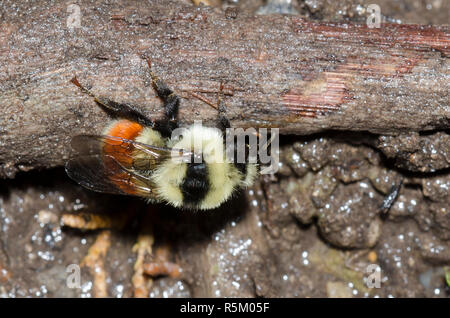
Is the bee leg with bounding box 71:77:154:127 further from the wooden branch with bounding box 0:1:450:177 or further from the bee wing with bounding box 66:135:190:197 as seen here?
the bee wing with bounding box 66:135:190:197

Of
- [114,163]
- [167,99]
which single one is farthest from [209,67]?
[114,163]

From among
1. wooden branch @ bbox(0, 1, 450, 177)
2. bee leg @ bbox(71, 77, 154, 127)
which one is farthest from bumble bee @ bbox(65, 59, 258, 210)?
wooden branch @ bbox(0, 1, 450, 177)

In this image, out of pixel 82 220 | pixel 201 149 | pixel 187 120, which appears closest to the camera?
pixel 201 149

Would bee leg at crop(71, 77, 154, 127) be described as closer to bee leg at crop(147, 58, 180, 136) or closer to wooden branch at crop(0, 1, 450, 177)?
wooden branch at crop(0, 1, 450, 177)

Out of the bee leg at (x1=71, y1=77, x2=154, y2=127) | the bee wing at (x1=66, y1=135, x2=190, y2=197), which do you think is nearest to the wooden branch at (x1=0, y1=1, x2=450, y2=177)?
the bee leg at (x1=71, y1=77, x2=154, y2=127)

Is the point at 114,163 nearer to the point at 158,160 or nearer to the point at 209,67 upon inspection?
the point at 158,160

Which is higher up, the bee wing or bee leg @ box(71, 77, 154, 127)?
bee leg @ box(71, 77, 154, 127)

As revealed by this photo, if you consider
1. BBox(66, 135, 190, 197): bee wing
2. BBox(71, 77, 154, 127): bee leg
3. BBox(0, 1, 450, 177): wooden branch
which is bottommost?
BBox(66, 135, 190, 197): bee wing

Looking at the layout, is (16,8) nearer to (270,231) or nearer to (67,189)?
(67,189)

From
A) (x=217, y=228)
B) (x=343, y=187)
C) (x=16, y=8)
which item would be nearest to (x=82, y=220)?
(x=217, y=228)
